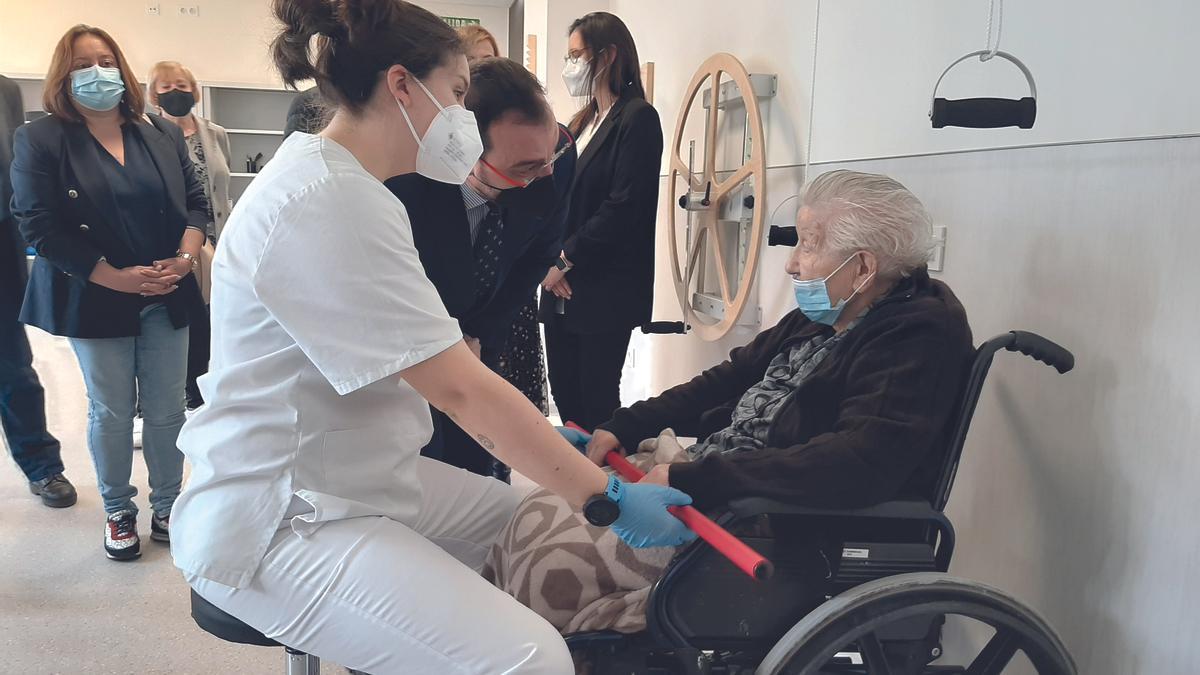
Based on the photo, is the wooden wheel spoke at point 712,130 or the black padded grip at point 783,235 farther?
the wooden wheel spoke at point 712,130

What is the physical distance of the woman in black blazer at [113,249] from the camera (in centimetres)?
232

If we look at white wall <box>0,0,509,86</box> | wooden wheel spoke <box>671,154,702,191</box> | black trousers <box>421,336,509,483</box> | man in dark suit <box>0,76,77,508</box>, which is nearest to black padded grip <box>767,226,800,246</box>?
black trousers <box>421,336,509,483</box>

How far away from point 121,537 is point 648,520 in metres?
2.03

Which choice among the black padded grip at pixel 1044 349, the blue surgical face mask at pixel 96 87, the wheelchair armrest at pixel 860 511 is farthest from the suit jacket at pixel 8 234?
the black padded grip at pixel 1044 349

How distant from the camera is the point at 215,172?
365 centimetres

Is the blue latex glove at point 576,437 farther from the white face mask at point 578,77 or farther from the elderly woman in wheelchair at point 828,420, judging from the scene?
the white face mask at point 578,77

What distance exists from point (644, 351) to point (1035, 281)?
268 cm

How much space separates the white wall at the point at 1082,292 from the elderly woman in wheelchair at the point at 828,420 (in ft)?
0.78

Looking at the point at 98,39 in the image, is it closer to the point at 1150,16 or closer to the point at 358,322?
the point at 358,322

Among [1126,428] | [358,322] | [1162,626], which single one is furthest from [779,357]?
[358,322]

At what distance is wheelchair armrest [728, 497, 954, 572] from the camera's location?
4.05 feet

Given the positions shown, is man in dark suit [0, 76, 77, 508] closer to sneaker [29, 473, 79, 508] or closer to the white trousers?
sneaker [29, 473, 79, 508]

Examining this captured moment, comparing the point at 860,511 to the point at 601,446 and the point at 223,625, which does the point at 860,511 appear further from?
the point at 223,625

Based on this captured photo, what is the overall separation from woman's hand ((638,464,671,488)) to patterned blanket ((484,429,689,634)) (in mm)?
101
